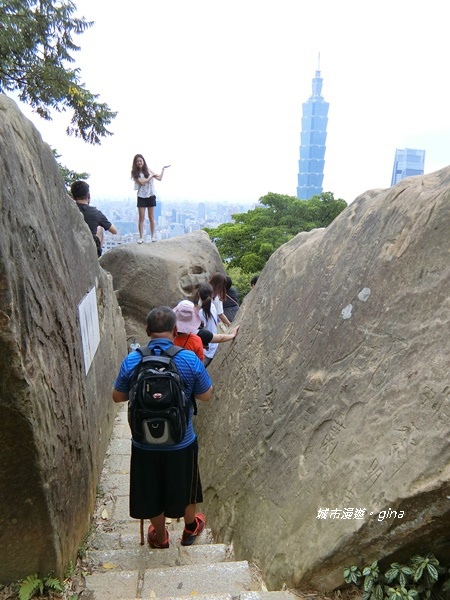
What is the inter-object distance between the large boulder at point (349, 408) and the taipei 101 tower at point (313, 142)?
110366mm

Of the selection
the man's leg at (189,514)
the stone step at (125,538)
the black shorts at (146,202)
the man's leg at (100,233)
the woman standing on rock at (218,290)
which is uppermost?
the black shorts at (146,202)

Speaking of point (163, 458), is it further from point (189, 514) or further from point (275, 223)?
point (275, 223)

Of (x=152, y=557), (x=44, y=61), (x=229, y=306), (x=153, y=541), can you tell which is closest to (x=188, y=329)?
(x=153, y=541)

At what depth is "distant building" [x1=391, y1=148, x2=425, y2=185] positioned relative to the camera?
4762 cm

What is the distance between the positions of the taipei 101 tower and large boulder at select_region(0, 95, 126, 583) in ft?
364

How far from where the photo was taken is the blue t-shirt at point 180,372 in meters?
3.00

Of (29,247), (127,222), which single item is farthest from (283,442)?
(127,222)

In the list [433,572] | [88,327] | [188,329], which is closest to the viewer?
[433,572]

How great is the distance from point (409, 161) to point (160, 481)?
5240 cm

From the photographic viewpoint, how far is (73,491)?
302cm

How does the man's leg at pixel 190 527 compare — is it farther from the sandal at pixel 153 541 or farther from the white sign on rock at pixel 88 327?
the white sign on rock at pixel 88 327

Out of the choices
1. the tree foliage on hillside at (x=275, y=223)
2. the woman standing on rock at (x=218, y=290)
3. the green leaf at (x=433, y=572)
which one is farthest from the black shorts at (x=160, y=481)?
the tree foliage on hillside at (x=275, y=223)

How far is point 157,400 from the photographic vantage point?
278 centimetres

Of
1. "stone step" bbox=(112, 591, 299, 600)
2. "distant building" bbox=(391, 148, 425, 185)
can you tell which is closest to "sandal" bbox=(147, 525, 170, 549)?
"stone step" bbox=(112, 591, 299, 600)
